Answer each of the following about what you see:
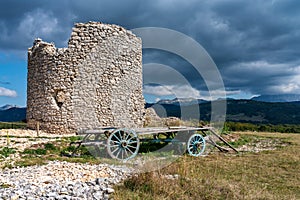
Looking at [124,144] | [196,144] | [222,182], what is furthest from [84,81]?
[222,182]

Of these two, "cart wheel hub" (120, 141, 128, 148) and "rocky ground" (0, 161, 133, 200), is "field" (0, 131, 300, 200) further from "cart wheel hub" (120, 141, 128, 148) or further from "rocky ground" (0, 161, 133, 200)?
"cart wheel hub" (120, 141, 128, 148)

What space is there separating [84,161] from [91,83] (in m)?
7.52

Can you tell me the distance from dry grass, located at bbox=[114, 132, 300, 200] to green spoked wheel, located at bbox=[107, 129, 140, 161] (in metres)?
1.97

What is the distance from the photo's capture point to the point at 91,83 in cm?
1543

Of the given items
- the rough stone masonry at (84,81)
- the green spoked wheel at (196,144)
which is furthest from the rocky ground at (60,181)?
the rough stone masonry at (84,81)

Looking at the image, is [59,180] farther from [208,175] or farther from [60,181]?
[208,175]

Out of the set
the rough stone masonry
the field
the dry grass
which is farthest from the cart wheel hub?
the rough stone masonry

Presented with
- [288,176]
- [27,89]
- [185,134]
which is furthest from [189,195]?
[27,89]

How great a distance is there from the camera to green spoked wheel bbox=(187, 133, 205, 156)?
413 inches

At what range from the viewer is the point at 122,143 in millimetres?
9250

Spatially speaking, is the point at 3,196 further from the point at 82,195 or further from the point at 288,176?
the point at 288,176

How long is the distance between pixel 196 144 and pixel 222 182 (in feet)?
15.8

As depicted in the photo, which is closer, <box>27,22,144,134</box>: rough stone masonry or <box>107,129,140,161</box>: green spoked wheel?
<box>107,129,140,161</box>: green spoked wheel

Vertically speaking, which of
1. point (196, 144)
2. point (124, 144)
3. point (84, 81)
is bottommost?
point (196, 144)
